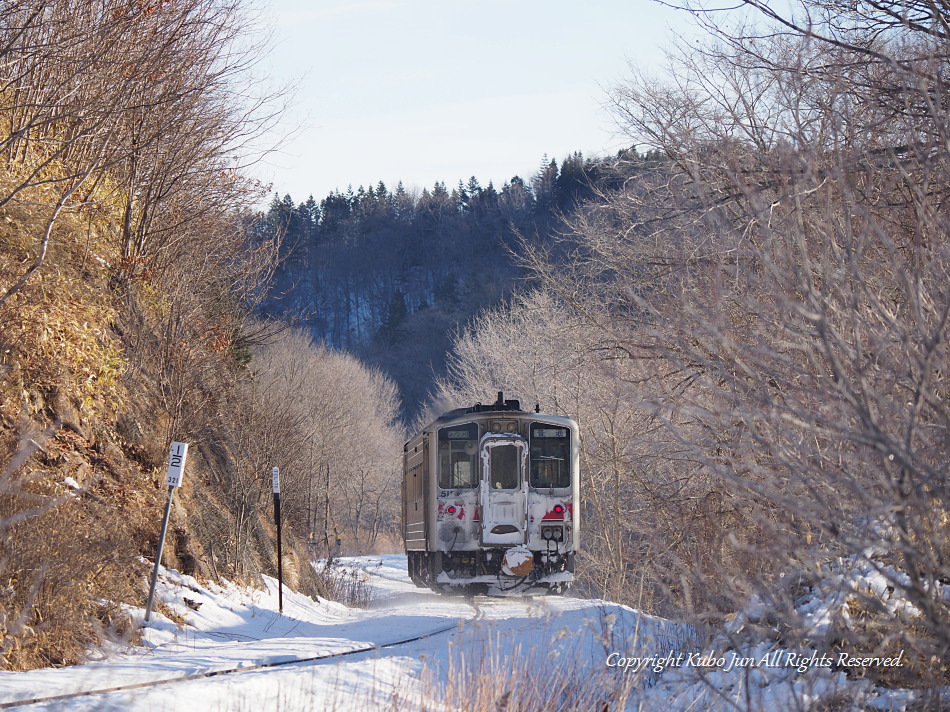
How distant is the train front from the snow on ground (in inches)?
103

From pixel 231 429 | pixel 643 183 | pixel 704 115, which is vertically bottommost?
pixel 231 429

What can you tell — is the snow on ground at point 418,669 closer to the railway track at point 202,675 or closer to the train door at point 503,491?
the railway track at point 202,675

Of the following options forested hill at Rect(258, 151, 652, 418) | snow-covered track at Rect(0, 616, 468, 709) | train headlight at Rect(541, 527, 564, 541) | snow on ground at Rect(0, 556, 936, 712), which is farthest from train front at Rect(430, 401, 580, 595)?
forested hill at Rect(258, 151, 652, 418)

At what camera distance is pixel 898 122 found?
830cm

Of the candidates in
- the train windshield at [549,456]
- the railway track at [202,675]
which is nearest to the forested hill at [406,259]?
the train windshield at [549,456]

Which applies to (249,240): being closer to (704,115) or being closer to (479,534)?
(479,534)

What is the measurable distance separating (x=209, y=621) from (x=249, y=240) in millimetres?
11099

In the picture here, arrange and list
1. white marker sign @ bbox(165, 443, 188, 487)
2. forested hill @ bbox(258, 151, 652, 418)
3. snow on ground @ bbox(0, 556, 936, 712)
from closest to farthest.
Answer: snow on ground @ bbox(0, 556, 936, 712) < white marker sign @ bbox(165, 443, 188, 487) < forested hill @ bbox(258, 151, 652, 418)

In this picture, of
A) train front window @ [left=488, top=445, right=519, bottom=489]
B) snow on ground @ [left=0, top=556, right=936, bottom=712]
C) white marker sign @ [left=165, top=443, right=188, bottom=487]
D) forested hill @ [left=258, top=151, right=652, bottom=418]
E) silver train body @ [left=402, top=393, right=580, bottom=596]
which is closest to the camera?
snow on ground @ [left=0, top=556, right=936, bottom=712]

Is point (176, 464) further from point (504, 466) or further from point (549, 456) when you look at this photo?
point (549, 456)

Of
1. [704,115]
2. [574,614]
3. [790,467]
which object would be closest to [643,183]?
[704,115]

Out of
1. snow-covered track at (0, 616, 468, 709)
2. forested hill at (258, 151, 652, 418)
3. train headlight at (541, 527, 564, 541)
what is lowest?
snow-covered track at (0, 616, 468, 709)

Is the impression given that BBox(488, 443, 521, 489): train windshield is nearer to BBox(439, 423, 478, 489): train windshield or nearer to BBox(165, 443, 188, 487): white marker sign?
BBox(439, 423, 478, 489): train windshield

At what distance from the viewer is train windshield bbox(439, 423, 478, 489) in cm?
1638
